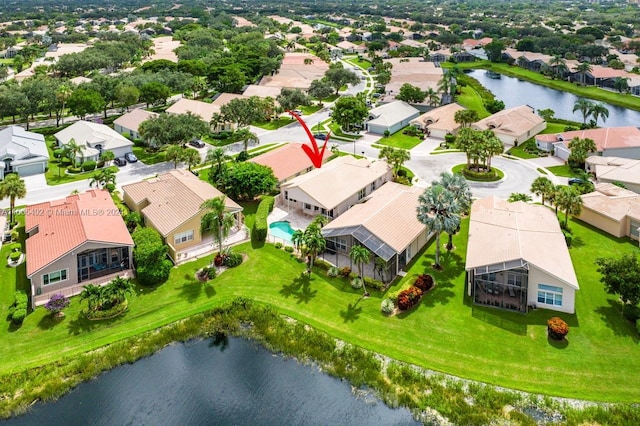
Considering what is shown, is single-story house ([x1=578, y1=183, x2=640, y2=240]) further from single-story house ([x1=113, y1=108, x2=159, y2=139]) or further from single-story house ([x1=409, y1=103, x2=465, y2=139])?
single-story house ([x1=113, y1=108, x2=159, y2=139])

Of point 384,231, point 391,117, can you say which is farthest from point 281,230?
point 391,117

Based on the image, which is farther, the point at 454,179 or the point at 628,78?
the point at 628,78

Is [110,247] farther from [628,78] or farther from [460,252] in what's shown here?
[628,78]

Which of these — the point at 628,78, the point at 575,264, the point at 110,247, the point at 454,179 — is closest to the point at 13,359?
the point at 110,247

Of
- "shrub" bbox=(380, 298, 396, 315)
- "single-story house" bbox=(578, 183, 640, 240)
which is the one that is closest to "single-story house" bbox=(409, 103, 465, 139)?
"single-story house" bbox=(578, 183, 640, 240)

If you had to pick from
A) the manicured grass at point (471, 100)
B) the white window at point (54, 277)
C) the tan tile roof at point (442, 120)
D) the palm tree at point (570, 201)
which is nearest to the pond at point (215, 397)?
the white window at point (54, 277)

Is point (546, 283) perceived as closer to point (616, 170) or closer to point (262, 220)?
point (262, 220)

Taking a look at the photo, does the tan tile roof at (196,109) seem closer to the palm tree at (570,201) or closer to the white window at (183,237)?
the white window at (183,237)
